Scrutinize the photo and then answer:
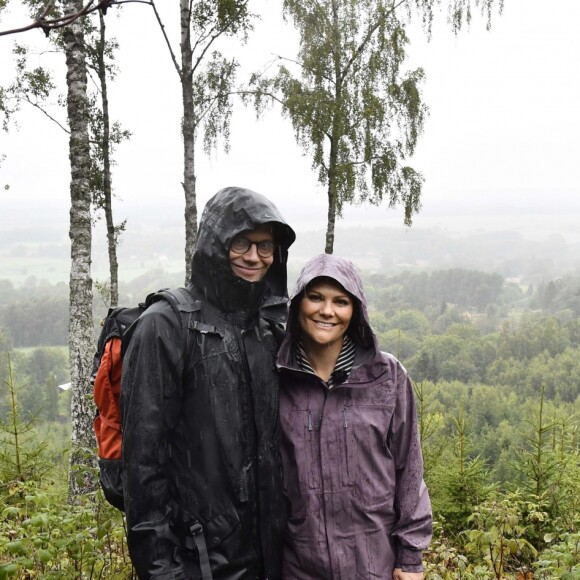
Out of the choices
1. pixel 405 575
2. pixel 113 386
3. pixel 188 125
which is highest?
pixel 188 125

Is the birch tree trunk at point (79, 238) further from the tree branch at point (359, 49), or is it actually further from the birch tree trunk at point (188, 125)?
the tree branch at point (359, 49)

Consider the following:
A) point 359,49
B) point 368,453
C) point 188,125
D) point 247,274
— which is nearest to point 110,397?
point 247,274

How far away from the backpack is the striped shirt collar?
49 centimetres

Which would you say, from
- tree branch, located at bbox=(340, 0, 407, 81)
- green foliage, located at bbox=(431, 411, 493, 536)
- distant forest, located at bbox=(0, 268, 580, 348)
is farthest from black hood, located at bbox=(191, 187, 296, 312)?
distant forest, located at bbox=(0, 268, 580, 348)

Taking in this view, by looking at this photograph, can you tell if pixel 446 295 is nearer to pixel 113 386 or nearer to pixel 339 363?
pixel 339 363

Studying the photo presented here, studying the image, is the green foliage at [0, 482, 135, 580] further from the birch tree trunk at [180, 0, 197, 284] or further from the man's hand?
the birch tree trunk at [180, 0, 197, 284]

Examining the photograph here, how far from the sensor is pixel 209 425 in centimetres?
186

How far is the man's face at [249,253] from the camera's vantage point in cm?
198

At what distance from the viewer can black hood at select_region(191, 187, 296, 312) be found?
195 cm

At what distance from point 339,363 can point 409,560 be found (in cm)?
79

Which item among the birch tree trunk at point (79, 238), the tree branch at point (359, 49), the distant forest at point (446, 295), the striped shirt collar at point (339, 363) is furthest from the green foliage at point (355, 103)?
the distant forest at point (446, 295)

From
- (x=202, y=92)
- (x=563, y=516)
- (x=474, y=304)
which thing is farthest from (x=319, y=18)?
(x=474, y=304)

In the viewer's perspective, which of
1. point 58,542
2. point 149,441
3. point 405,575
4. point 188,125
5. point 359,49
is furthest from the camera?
point 359,49

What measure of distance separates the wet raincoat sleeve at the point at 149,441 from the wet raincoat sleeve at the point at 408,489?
0.86m
